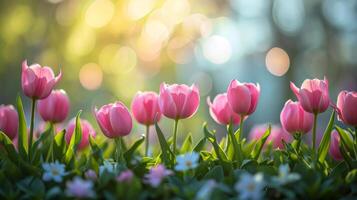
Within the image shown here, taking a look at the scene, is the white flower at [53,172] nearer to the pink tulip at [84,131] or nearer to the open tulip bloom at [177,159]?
the open tulip bloom at [177,159]

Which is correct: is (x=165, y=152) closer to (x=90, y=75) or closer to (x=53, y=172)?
(x=53, y=172)

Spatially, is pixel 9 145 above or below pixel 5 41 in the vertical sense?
below

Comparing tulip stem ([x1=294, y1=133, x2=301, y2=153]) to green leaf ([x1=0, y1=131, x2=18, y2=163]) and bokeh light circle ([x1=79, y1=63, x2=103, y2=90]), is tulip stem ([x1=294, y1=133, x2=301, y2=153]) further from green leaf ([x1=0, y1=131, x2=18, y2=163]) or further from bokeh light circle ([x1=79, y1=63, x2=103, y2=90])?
bokeh light circle ([x1=79, y1=63, x2=103, y2=90])

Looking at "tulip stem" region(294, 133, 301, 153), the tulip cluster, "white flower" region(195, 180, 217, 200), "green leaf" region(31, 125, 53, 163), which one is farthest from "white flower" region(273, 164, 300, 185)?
"green leaf" region(31, 125, 53, 163)

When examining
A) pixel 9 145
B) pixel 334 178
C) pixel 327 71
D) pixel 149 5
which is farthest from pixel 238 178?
pixel 327 71

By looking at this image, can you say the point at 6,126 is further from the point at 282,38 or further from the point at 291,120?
the point at 282,38
